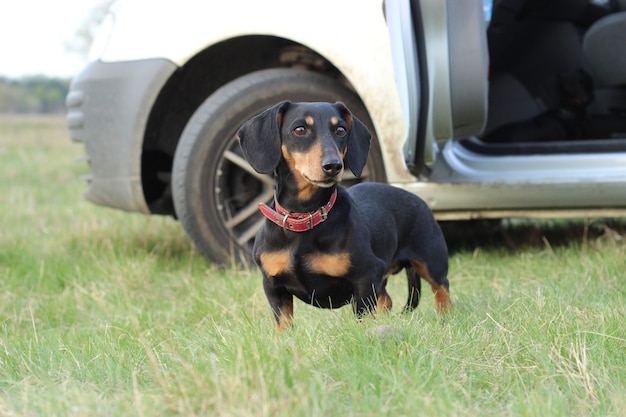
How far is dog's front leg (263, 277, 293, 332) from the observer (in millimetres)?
2889

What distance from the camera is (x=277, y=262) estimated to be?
282cm

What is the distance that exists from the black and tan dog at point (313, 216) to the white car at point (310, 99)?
668 mm

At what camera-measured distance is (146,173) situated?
453 centimetres

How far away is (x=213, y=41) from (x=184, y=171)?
0.67m

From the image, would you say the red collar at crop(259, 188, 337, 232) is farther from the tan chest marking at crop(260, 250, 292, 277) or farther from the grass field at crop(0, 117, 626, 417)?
the grass field at crop(0, 117, 626, 417)

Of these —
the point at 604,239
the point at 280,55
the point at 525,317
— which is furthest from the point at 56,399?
the point at 604,239

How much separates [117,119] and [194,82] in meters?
0.53

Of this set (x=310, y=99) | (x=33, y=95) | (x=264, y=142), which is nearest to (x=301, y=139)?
(x=264, y=142)

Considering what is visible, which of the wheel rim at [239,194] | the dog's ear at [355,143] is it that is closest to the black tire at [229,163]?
the wheel rim at [239,194]

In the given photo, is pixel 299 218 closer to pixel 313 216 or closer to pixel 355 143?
pixel 313 216

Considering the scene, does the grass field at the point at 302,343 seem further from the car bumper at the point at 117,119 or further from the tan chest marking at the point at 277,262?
the car bumper at the point at 117,119

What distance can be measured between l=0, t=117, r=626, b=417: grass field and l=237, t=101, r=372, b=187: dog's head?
523 mm

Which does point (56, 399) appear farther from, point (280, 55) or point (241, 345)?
point (280, 55)

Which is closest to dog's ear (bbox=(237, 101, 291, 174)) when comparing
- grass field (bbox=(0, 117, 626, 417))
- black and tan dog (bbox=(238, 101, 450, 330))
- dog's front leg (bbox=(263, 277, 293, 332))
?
black and tan dog (bbox=(238, 101, 450, 330))
